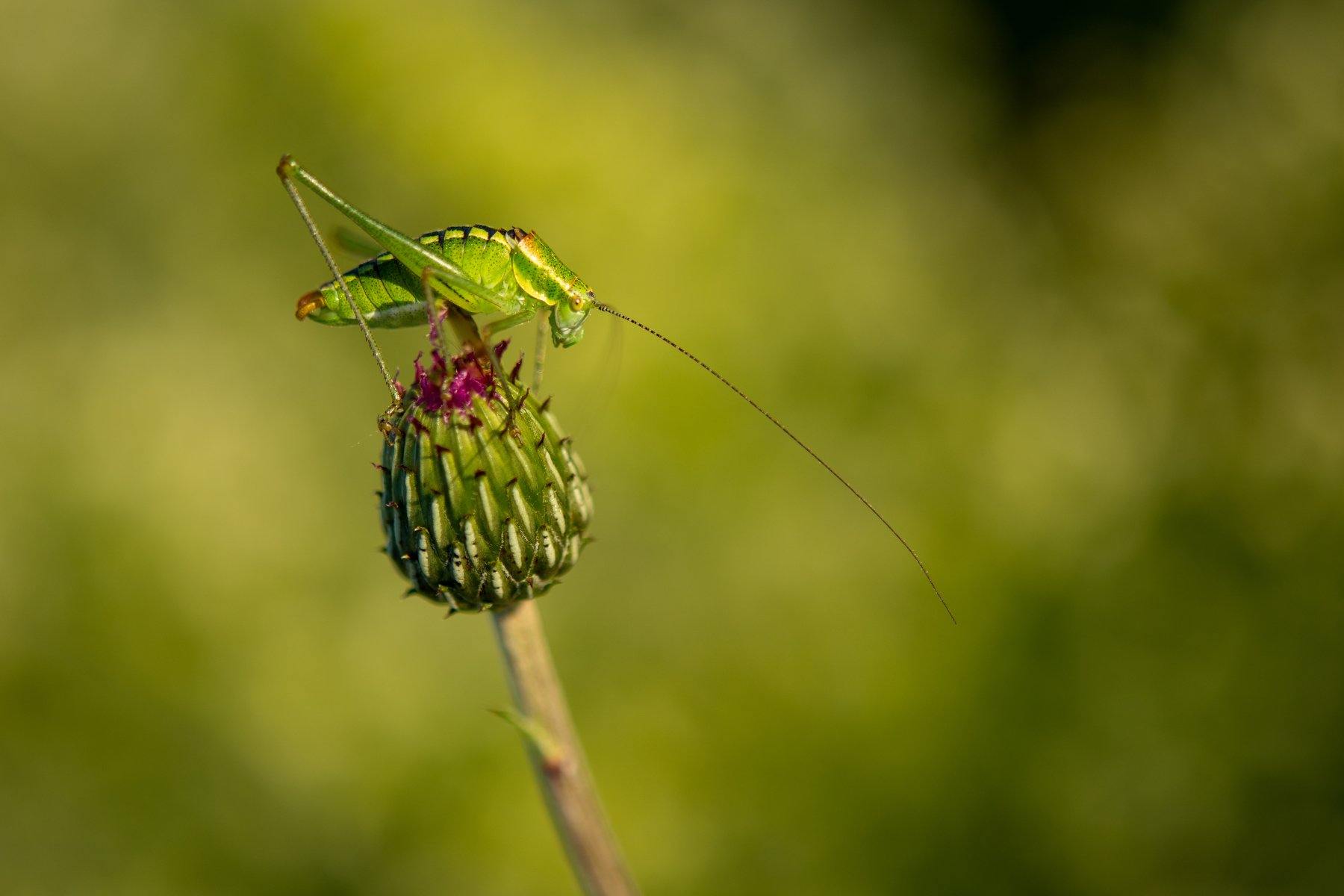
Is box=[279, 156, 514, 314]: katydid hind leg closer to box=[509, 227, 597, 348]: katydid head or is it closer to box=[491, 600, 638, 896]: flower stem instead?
box=[509, 227, 597, 348]: katydid head

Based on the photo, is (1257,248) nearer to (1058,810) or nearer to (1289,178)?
(1289,178)

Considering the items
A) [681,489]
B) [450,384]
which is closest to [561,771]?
[450,384]

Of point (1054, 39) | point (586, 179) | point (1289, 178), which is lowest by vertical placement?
point (586, 179)

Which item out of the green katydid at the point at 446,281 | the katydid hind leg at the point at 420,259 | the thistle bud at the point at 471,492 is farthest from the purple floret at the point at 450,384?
the katydid hind leg at the point at 420,259

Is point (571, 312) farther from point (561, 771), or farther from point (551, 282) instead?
point (561, 771)

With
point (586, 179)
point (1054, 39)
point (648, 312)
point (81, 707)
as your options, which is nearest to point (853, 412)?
point (648, 312)

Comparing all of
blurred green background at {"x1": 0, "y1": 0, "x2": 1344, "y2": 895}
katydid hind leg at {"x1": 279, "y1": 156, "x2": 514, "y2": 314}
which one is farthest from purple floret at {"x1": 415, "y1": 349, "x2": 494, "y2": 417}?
blurred green background at {"x1": 0, "y1": 0, "x2": 1344, "y2": 895}
